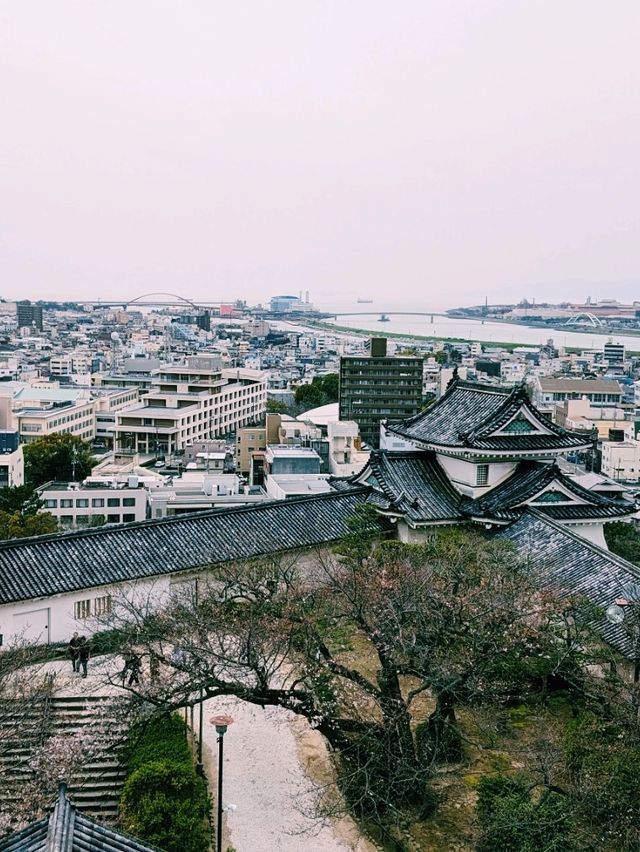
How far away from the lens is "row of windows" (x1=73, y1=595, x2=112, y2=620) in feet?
57.3

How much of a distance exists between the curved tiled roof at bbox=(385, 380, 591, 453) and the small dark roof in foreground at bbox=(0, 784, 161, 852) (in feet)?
48.4

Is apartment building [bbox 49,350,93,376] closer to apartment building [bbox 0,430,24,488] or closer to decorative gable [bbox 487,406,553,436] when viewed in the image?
apartment building [bbox 0,430,24,488]

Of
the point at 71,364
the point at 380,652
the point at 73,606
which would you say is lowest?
the point at 71,364

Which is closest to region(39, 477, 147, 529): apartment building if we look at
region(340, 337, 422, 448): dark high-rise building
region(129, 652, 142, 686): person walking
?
region(129, 652, 142, 686): person walking

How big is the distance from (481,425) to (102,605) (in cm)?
1014

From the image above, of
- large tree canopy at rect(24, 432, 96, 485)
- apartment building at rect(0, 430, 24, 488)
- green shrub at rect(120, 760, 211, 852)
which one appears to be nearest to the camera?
green shrub at rect(120, 760, 211, 852)

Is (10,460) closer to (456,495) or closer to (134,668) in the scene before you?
(456,495)

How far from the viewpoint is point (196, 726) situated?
1546cm

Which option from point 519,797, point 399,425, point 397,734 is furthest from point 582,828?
point 399,425

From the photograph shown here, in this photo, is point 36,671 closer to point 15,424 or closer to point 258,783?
point 258,783

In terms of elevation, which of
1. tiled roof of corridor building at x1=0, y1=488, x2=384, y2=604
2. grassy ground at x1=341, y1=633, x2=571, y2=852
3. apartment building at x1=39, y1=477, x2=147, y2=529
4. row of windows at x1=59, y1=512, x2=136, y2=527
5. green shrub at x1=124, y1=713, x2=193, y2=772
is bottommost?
row of windows at x1=59, y1=512, x2=136, y2=527

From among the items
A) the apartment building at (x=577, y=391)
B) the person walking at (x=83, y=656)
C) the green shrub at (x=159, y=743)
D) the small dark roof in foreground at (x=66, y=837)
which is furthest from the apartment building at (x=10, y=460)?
the apartment building at (x=577, y=391)

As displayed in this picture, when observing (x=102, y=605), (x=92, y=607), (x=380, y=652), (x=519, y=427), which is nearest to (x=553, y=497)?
(x=519, y=427)

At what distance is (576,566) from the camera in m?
17.1
